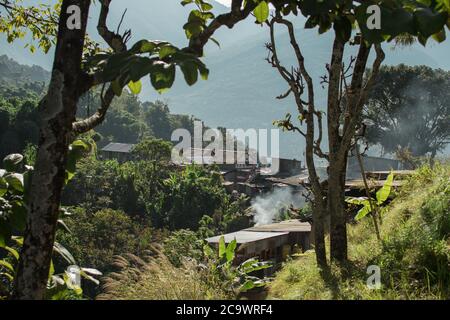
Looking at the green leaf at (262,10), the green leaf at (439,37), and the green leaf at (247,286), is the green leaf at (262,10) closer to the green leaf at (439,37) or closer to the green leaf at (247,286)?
the green leaf at (439,37)

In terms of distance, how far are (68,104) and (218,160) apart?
5287 cm

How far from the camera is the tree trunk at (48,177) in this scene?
1956 mm

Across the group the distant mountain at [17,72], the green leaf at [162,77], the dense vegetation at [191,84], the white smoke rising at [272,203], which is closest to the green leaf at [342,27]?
the dense vegetation at [191,84]

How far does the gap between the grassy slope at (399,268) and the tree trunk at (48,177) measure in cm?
274

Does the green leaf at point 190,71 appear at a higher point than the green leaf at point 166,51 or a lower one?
lower

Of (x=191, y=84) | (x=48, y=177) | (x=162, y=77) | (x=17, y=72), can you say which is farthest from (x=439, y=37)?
(x=17, y=72)

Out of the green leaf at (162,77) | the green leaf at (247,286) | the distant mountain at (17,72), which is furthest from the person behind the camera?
the distant mountain at (17,72)

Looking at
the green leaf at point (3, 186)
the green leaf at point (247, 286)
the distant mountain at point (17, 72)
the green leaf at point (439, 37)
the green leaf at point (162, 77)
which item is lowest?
the green leaf at point (247, 286)

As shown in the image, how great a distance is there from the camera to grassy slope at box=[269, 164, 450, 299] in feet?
13.8

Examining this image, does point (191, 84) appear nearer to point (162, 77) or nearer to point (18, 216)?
point (162, 77)

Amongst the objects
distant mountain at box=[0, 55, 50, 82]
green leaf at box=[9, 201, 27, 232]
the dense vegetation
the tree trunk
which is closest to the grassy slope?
the dense vegetation

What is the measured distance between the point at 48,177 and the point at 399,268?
12.0 ft
